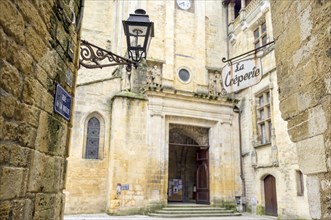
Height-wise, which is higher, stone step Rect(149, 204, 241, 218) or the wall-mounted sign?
the wall-mounted sign

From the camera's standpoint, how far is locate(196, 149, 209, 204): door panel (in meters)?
13.7

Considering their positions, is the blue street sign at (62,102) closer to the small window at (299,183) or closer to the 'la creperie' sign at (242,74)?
the 'la creperie' sign at (242,74)

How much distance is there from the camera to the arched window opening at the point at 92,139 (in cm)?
1210

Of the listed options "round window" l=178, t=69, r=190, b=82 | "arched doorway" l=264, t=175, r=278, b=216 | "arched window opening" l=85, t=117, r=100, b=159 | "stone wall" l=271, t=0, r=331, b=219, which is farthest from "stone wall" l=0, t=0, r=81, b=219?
"round window" l=178, t=69, r=190, b=82

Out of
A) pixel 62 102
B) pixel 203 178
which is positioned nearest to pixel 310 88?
pixel 62 102

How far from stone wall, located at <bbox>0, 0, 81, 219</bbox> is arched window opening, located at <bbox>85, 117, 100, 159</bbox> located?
9390 millimetres

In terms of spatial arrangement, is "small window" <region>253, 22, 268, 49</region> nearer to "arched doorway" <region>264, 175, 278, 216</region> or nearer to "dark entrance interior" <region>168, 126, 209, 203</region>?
"dark entrance interior" <region>168, 126, 209, 203</region>

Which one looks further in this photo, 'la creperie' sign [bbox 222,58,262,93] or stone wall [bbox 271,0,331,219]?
'la creperie' sign [bbox 222,58,262,93]

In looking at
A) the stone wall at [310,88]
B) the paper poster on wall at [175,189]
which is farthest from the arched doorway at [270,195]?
the stone wall at [310,88]

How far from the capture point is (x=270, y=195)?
12258mm

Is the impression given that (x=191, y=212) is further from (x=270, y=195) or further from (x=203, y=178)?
(x=270, y=195)

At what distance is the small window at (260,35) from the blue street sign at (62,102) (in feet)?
39.2

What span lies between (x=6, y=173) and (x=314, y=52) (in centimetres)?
282

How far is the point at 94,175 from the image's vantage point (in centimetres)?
1185
